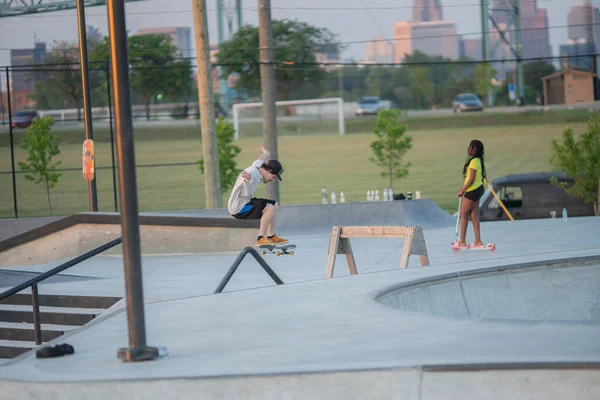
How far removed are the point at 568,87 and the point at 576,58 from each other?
216 centimetres

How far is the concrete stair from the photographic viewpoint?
431 inches

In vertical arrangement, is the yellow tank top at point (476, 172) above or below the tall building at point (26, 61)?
below

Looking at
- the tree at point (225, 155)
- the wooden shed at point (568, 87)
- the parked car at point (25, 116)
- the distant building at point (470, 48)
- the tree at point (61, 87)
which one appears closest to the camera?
the tree at point (225, 155)

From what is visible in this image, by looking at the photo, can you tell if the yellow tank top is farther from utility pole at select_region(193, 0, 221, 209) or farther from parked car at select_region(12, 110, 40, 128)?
parked car at select_region(12, 110, 40, 128)

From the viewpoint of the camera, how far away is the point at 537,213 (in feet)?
74.2

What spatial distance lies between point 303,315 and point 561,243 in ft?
26.7

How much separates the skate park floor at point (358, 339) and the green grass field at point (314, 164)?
98.4 ft

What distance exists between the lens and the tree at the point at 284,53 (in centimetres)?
4647

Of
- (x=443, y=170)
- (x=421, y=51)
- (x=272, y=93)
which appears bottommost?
(x=443, y=170)

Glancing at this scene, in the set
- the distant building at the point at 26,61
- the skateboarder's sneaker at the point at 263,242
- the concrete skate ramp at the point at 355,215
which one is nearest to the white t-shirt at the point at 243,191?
the skateboarder's sneaker at the point at 263,242

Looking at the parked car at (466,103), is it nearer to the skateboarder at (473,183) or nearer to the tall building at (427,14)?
the tall building at (427,14)

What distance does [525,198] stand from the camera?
74.3ft

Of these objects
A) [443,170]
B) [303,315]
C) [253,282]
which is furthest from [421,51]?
[303,315]

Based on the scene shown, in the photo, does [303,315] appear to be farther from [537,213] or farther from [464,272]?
[537,213]
